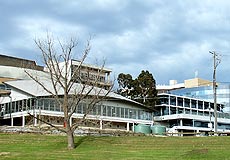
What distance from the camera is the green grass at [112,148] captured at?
90.4 ft

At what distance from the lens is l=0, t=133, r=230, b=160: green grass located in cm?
2756

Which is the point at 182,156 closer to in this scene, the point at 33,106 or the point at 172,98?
the point at 33,106

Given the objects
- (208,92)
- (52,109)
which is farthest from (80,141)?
(208,92)

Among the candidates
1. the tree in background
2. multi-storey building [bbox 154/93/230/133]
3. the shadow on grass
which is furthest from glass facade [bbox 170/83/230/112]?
the shadow on grass

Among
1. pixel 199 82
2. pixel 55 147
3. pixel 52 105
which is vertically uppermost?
pixel 199 82

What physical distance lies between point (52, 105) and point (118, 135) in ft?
83.9

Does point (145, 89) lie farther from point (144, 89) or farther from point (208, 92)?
point (208, 92)

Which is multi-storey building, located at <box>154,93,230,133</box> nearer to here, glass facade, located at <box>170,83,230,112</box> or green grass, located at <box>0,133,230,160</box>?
glass facade, located at <box>170,83,230,112</box>

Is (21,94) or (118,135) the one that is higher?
(21,94)

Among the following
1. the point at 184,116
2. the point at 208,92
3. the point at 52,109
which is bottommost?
the point at 184,116

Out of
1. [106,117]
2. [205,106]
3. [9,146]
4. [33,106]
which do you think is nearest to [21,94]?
[33,106]

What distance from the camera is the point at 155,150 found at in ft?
104

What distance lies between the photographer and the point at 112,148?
110 ft

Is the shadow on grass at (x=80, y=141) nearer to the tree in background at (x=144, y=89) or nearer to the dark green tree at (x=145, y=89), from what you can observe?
the tree in background at (x=144, y=89)
